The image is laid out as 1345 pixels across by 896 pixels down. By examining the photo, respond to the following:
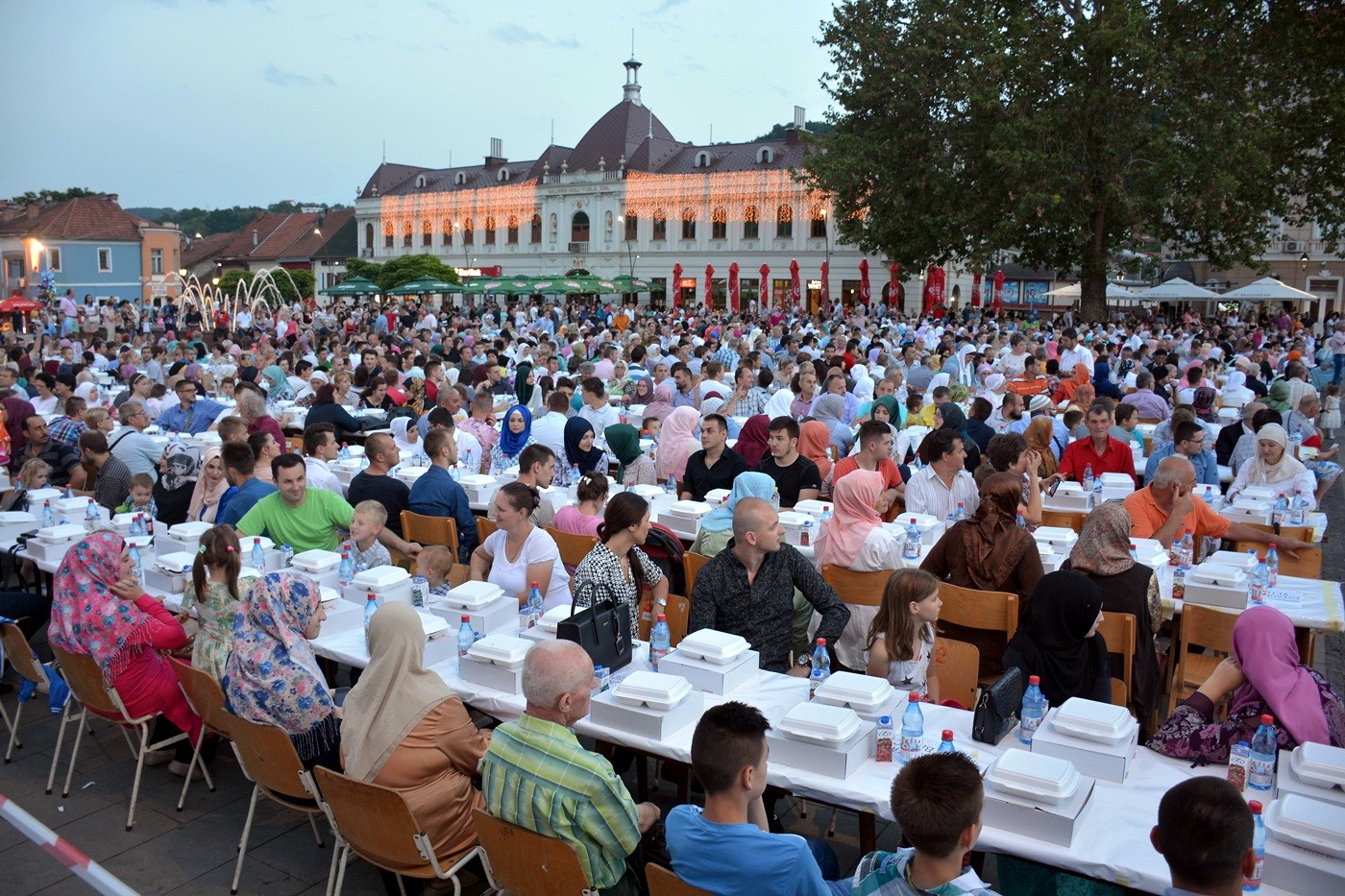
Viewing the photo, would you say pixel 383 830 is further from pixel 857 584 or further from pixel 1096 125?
pixel 1096 125

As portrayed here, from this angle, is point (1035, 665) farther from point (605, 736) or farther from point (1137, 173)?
point (1137, 173)

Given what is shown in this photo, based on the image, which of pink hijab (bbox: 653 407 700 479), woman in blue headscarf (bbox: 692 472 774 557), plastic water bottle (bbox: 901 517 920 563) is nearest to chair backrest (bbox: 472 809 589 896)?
woman in blue headscarf (bbox: 692 472 774 557)

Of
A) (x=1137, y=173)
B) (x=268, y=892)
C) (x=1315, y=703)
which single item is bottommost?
(x=268, y=892)

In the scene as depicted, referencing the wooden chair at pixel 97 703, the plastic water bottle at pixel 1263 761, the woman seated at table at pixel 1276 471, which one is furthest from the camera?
the woman seated at table at pixel 1276 471

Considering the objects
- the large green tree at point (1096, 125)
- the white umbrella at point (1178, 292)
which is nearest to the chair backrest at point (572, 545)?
the large green tree at point (1096, 125)

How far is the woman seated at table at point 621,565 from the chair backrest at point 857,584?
1.03 meters

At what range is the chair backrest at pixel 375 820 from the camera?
3.26 metres

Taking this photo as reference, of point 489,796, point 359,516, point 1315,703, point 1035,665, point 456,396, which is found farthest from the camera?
point 456,396

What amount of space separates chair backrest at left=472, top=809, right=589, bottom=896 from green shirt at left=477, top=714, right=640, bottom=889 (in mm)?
35

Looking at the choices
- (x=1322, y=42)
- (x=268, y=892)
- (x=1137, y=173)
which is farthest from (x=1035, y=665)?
(x=1322, y=42)

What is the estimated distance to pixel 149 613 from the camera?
4859 millimetres

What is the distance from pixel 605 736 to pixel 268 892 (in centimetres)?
155

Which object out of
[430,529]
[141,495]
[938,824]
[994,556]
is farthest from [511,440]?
[938,824]

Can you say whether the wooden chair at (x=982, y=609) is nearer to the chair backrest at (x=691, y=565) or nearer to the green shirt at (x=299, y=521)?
the chair backrest at (x=691, y=565)
